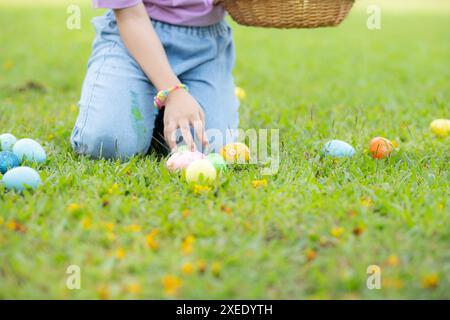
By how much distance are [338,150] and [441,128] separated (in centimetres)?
73

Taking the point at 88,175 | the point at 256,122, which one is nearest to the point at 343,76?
the point at 256,122

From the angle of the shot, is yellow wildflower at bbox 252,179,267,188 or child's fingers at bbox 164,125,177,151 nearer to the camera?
yellow wildflower at bbox 252,179,267,188

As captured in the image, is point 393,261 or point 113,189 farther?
point 113,189

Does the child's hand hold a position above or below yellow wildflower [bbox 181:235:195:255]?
above

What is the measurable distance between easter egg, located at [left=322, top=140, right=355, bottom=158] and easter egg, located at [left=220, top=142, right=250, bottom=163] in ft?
1.11

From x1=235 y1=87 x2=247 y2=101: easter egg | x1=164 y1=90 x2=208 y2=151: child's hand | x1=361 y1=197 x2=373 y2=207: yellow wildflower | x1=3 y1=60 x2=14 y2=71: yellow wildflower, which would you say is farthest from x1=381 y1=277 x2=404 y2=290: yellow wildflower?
x1=3 y1=60 x2=14 y2=71: yellow wildflower

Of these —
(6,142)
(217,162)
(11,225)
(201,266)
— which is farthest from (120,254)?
(6,142)

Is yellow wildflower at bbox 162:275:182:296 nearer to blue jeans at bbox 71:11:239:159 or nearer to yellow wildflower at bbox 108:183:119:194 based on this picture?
yellow wildflower at bbox 108:183:119:194

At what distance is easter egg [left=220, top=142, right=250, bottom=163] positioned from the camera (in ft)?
7.30

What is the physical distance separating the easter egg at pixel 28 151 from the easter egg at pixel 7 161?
4 centimetres

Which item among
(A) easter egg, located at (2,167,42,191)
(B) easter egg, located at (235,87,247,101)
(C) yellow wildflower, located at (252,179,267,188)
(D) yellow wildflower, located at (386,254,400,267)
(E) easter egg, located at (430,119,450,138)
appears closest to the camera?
(D) yellow wildflower, located at (386,254,400,267)

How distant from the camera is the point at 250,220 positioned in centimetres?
170

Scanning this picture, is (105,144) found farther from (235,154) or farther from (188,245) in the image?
(188,245)
